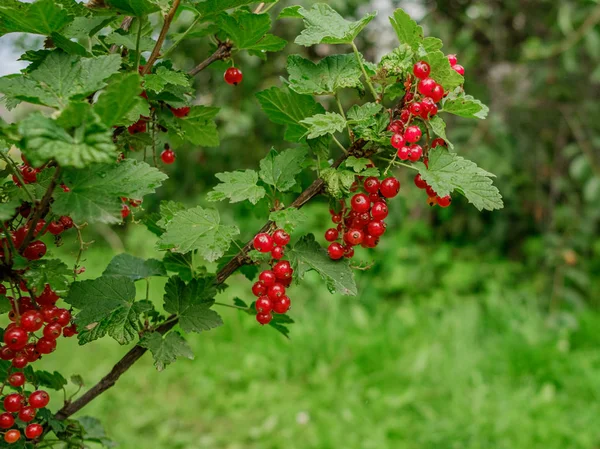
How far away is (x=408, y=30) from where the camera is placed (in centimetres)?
74

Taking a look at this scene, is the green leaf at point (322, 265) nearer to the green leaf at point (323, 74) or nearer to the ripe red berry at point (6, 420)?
the green leaf at point (323, 74)

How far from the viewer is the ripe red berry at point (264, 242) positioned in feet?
2.47

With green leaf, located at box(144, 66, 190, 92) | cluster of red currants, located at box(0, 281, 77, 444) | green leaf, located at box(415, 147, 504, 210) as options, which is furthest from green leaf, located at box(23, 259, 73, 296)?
green leaf, located at box(415, 147, 504, 210)

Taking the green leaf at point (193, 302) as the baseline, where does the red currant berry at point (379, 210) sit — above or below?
above

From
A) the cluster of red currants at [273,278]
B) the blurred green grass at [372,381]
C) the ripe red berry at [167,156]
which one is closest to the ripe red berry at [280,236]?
the cluster of red currants at [273,278]

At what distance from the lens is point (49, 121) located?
546 millimetres

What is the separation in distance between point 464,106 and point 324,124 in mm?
182

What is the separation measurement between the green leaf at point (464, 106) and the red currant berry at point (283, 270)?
11.6 inches

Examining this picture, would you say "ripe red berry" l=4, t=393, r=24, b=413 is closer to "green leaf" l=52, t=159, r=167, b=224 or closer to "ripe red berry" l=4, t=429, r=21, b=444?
"ripe red berry" l=4, t=429, r=21, b=444

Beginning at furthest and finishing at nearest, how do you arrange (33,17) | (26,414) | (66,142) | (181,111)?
1. (181,111)
2. (26,414)
3. (33,17)
4. (66,142)

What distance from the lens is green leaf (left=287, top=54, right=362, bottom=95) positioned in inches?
30.3

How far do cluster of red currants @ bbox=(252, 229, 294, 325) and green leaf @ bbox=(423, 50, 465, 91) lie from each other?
0.28 meters

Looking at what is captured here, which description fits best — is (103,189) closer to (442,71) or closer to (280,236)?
(280,236)

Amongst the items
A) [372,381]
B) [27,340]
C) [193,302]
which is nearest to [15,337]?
[27,340]
